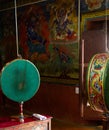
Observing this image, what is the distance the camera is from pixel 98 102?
1.28 meters

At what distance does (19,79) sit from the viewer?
1896 mm

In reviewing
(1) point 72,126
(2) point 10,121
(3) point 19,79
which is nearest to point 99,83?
(3) point 19,79

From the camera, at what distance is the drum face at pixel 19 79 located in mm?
1828

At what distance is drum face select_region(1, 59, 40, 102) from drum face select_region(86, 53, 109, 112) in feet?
2.01

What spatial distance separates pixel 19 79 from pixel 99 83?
80 centimetres

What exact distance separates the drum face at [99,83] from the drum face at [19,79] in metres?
0.61

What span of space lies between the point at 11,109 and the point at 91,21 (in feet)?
10.1

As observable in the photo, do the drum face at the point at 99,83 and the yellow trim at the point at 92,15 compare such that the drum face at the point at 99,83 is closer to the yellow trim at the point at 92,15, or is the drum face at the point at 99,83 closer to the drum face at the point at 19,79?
the drum face at the point at 19,79

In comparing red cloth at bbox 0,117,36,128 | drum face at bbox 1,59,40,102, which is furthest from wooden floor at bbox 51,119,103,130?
drum face at bbox 1,59,40,102

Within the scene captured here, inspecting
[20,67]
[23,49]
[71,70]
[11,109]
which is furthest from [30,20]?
[20,67]

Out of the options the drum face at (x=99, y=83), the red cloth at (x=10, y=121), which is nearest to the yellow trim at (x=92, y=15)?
the red cloth at (x=10, y=121)

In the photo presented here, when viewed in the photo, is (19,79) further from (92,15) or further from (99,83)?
(92,15)

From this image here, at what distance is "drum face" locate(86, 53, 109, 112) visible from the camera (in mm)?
1154

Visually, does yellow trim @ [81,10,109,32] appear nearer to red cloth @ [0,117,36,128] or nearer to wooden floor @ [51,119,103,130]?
wooden floor @ [51,119,103,130]
